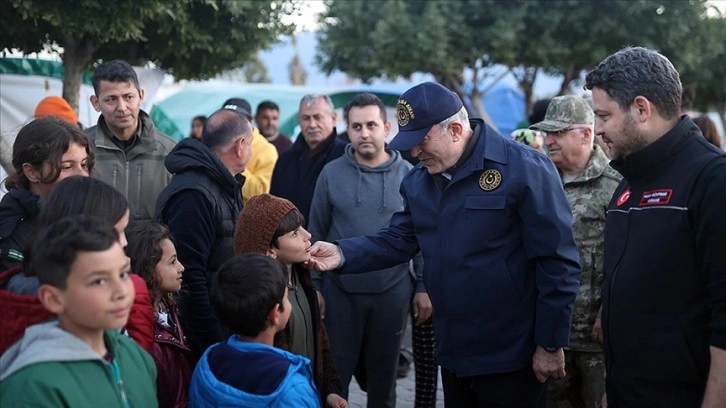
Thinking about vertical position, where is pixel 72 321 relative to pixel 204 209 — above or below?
below

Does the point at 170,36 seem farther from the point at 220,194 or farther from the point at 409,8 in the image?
the point at 409,8

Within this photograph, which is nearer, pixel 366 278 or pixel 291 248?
pixel 291 248

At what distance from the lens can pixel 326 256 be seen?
4680mm

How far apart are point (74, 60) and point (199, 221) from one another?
5.46 meters

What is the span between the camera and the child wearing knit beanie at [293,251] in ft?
13.9

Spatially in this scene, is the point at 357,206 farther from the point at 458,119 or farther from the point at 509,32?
the point at 509,32

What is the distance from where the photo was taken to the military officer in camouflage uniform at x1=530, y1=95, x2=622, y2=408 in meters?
5.06

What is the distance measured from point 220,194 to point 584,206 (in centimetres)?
211

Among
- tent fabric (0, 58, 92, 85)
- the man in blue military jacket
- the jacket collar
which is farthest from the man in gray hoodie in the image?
tent fabric (0, 58, 92, 85)

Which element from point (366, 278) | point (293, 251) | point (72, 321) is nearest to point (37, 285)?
point (72, 321)

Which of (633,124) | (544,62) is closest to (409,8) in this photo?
(544,62)

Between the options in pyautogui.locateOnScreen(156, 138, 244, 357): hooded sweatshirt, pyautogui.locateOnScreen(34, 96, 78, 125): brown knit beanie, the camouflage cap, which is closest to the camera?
pyautogui.locateOnScreen(156, 138, 244, 357): hooded sweatshirt

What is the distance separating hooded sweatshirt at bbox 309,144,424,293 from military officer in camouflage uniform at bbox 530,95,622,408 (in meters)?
1.21

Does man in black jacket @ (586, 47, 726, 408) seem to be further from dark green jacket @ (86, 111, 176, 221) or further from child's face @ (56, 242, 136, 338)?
dark green jacket @ (86, 111, 176, 221)
